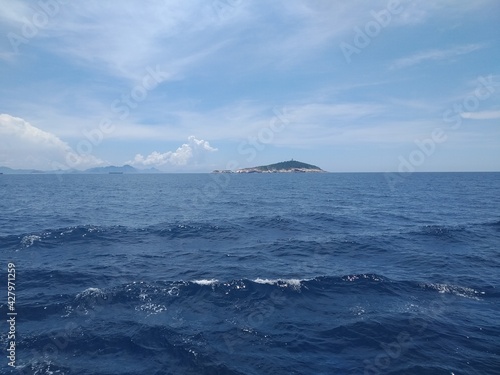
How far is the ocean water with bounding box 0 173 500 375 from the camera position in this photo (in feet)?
50.5

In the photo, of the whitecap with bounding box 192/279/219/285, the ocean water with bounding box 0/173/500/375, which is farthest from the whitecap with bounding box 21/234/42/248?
the whitecap with bounding box 192/279/219/285

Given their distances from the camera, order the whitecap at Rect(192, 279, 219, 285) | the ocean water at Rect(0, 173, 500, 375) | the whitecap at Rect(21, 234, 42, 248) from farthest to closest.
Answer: the whitecap at Rect(21, 234, 42, 248), the whitecap at Rect(192, 279, 219, 285), the ocean water at Rect(0, 173, 500, 375)

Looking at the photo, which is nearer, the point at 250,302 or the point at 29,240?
the point at 250,302

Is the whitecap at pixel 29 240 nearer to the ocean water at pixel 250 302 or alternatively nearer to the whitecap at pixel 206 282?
the ocean water at pixel 250 302

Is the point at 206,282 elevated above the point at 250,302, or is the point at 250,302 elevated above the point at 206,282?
the point at 206,282

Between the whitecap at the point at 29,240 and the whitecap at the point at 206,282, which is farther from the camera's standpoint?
the whitecap at the point at 29,240

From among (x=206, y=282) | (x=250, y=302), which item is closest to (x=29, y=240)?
(x=206, y=282)

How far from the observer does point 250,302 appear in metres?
21.5

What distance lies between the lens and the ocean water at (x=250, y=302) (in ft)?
50.5

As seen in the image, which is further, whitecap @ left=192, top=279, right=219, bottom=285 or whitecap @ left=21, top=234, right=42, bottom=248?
whitecap @ left=21, top=234, right=42, bottom=248

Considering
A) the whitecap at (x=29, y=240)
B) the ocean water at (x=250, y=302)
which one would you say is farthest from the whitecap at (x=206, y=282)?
the whitecap at (x=29, y=240)

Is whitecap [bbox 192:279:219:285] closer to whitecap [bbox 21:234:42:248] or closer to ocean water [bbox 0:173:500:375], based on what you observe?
ocean water [bbox 0:173:500:375]

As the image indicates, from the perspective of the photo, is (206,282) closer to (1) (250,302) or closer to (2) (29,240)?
(1) (250,302)

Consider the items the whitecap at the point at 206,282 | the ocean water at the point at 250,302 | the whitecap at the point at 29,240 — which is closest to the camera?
the ocean water at the point at 250,302
